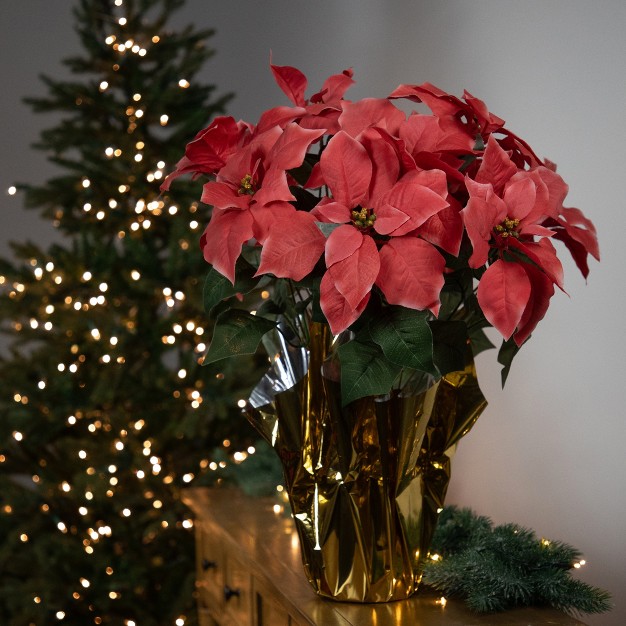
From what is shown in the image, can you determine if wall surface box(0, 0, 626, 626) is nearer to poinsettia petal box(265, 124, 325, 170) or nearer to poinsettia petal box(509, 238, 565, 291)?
poinsettia petal box(509, 238, 565, 291)

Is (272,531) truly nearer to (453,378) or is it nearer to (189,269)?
(453,378)

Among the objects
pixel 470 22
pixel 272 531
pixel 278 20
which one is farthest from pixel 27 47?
pixel 272 531

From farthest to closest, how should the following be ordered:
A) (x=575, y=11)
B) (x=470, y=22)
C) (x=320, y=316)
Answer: (x=470, y=22) → (x=575, y=11) → (x=320, y=316)

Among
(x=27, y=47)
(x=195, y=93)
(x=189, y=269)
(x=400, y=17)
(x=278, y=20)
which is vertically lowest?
(x=189, y=269)

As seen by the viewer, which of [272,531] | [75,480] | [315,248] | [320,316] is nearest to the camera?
[315,248]

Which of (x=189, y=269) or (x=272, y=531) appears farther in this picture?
(x=189, y=269)

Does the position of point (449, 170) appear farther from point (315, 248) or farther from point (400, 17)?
point (400, 17)

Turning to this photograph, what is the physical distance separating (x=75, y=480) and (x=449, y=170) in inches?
62.0

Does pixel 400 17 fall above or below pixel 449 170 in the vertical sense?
above

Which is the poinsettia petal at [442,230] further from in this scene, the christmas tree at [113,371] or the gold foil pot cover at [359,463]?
the christmas tree at [113,371]

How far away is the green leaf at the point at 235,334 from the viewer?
82cm

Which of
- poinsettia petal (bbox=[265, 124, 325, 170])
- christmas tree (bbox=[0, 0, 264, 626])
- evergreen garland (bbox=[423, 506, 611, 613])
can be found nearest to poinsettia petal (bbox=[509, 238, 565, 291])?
poinsettia petal (bbox=[265, 124, 325, 170])

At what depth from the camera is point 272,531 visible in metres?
1.35

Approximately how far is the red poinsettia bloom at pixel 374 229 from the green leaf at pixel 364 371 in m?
0.07
